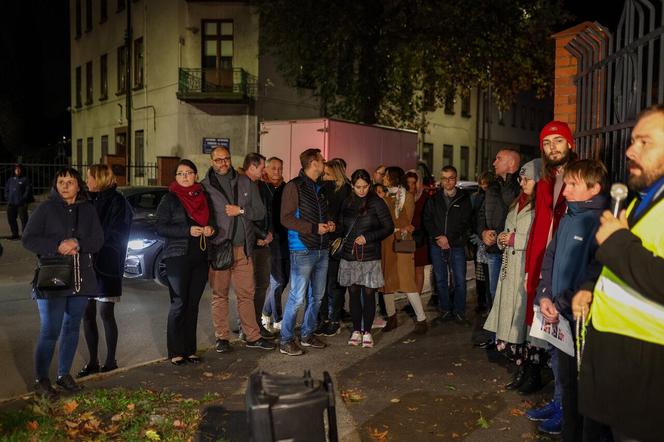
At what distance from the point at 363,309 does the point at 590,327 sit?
4.29 m

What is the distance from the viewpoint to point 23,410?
500 centimetres

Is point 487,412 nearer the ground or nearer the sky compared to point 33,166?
nearer the ground

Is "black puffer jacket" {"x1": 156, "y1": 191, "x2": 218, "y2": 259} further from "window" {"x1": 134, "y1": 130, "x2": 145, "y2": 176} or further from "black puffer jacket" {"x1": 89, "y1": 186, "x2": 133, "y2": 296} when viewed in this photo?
"window" {"x1": 134, "y1": 130, "x2": 145, "y2": 176}

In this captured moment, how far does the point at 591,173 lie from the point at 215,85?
76.6ft

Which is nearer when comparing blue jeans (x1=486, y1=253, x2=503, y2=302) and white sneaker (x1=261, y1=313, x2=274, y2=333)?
blue jeans (x1=486, y1=253, x2=503, y2=302)

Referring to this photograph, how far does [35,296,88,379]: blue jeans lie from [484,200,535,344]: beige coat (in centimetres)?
357

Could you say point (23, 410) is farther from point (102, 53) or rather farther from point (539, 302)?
point (102, 53)

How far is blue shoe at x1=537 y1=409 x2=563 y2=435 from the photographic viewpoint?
473cm

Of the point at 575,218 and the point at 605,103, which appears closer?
the point at 575,218

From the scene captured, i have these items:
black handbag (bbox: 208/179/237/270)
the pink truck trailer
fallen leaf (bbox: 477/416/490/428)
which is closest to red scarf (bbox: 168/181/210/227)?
black handbag (bbox: 208/179/237/270)

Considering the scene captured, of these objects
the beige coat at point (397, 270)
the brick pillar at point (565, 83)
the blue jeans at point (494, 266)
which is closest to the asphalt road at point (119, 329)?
the beige coat at point (397, 270)

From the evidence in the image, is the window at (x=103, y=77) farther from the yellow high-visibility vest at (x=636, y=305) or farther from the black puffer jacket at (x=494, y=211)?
the yellow high-visibility vest at (x=636, y=305)

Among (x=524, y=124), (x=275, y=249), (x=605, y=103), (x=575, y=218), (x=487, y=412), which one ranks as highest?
(x=524, y=124)

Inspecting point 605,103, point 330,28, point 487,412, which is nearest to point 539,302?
point 487,412
